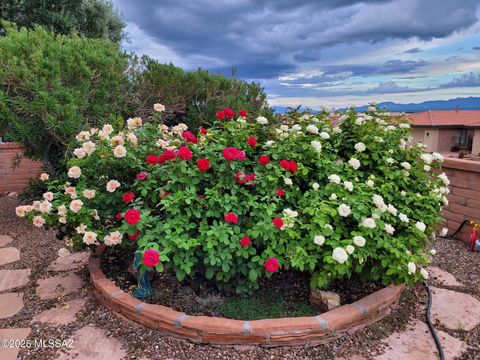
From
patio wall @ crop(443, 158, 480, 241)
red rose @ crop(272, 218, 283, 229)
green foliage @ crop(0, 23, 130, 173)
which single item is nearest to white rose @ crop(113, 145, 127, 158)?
red rose @ crop(272, 218, 283, 229)

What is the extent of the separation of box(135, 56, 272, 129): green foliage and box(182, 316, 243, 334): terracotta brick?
323cm

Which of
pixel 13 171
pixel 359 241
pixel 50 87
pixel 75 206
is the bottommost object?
pixel 13 171

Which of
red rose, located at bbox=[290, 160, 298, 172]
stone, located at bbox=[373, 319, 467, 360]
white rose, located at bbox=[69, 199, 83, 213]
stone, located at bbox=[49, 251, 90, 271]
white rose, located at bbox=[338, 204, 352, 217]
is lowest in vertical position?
stone, located at bbox=[49, 251, 90, 271]

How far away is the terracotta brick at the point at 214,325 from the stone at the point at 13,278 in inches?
61.9

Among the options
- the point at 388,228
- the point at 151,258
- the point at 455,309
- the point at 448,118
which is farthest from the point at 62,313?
the point at 448,118

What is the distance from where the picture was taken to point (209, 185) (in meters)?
2.14

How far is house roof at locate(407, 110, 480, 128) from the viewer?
21.0m

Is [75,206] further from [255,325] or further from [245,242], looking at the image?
[255,325]

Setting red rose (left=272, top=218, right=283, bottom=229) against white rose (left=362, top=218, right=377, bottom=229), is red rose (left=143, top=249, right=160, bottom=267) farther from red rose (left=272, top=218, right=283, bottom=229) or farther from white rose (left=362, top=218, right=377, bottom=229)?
white rose (left=362, top=218, right=377, bottom=229)

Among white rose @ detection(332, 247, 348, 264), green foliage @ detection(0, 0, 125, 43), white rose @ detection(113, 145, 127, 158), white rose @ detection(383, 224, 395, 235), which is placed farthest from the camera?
green foliage @ detection(0, 0, 125, 43)

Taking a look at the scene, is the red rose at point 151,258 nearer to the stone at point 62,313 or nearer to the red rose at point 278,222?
the red rose at point 278,222

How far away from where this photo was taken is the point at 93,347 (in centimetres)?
181

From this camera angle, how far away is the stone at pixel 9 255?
3.01m

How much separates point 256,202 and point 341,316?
31.3 inches
